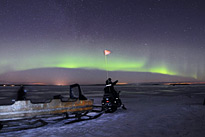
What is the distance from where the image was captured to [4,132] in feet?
18.2

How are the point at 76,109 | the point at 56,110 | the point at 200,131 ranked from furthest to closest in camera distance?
the point at 76,109
the point at 56,110
the point at 200,131

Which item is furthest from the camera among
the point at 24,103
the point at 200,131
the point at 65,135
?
the point at 24,103

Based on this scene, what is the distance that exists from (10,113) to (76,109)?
251cm

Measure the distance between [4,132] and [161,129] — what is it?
463 centimetres

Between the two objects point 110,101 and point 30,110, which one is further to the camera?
point 110,101

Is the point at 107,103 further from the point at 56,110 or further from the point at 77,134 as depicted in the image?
the point at 77,134

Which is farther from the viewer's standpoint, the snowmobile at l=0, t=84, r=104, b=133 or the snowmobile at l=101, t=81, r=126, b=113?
the snowmobile at l=101, t=81, r=126, b=113

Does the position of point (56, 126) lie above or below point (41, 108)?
below

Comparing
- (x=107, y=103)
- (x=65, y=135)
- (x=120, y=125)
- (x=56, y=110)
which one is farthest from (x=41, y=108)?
(x=107, y=103)

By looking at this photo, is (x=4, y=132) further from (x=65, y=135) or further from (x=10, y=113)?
(x=65, y=135)

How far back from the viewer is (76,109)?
7.61m

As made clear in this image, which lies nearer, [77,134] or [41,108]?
[77,134]

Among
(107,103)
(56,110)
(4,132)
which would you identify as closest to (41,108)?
(56,110)

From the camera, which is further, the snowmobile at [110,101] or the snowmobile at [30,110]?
the snowmobile at [110,101]
